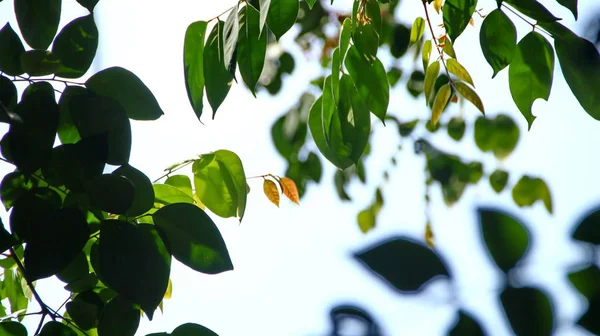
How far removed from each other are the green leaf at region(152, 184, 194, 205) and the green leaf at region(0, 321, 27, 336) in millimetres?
141

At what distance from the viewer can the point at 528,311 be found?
0.65ft

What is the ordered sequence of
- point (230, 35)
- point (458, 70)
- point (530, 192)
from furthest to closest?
point (530, 192)
point (458, 70)
point (230, 35)

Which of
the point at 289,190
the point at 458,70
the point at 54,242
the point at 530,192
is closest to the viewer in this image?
the point at 54,242

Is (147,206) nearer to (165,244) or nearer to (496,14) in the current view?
(165,244)

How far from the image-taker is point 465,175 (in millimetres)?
1474

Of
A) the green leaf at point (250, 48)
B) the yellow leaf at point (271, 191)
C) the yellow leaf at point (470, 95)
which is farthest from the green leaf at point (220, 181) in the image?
the yellow leaf at point (470, 95)

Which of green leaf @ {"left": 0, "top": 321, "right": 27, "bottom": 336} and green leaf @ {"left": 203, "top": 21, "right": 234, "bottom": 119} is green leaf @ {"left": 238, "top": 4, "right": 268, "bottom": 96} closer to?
green leaf @ {"left": 203, "top": 21, "right": 234, "bottom": 119}

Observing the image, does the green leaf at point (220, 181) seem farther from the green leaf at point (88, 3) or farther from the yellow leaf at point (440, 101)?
the yellow leaf at point (440, 101)

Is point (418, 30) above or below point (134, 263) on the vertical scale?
above

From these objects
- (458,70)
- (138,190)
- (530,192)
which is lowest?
(138,190)

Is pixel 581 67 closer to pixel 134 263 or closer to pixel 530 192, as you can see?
pixel 134 263

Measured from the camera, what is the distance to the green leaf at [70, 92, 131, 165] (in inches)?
18.3

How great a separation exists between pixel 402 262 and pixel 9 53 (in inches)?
15.5

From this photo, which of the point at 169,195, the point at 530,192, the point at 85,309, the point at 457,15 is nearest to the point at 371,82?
the point at 457,15
